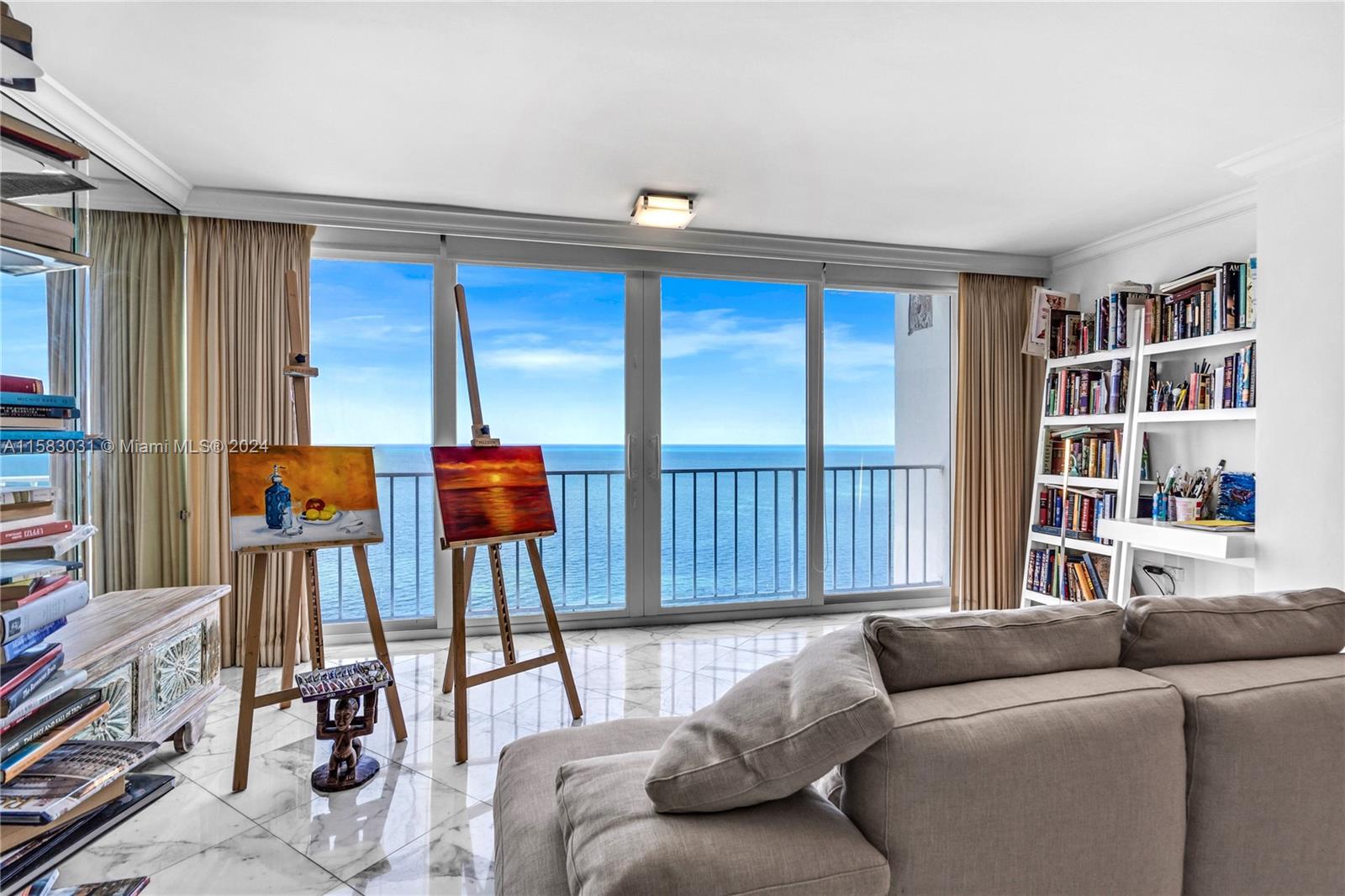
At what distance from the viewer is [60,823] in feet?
3.93

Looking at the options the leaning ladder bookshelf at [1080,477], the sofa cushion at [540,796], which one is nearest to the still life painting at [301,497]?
the sofa cushion at [540,796]

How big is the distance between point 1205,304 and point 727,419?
2.85 meters

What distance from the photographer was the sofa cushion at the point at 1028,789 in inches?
41.2

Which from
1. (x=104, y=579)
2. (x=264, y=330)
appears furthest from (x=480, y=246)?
(x=104, y=579)

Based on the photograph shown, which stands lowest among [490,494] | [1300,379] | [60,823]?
[60,823]

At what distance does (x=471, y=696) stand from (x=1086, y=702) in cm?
268

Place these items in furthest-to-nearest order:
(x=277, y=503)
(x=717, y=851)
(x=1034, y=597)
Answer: (x=1034, y=597), (x=277, y=503), (x=717, y=851)

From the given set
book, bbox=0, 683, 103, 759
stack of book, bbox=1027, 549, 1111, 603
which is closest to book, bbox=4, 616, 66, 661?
book, bbox=0, 683, 103, 759

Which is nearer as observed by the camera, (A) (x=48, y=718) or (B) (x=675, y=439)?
(A) (x=48, y=718)

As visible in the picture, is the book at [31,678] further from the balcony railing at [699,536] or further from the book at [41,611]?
the balcony railing at [699,536]

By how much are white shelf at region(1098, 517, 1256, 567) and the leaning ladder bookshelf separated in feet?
0.75

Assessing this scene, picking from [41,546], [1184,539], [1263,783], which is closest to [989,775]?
[1263,783]

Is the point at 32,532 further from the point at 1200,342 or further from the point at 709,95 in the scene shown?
the point at 1200,342

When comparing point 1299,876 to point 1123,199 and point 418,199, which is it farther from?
point 418,199
